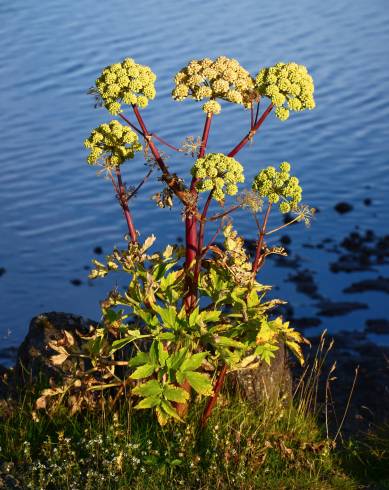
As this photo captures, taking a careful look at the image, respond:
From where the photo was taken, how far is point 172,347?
294 inches

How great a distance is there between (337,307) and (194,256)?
726cm

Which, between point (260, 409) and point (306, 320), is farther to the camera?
point (306, 320)

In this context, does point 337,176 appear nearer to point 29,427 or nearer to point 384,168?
point 384,168

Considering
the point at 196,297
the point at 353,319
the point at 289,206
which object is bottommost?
the point at 353,319

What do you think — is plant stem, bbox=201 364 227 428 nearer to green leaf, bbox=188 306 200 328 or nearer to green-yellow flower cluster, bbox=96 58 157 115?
green leaf, bbox=188 306 200 328

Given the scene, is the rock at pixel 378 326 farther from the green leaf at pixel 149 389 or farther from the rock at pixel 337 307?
the green leaf at pixel 149 389

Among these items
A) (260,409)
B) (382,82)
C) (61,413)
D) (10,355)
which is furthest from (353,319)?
(382,82)

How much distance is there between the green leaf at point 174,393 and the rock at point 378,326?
23.3 ft

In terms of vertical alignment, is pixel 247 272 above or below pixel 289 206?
below

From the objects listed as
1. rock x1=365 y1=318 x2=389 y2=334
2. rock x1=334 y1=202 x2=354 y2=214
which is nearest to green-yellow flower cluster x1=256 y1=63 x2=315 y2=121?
rock x1=365 y1=318 x2=389 y2=334

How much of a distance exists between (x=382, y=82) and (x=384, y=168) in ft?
18.3

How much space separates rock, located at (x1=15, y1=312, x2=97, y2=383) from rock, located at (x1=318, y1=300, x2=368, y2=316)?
19.1 ft

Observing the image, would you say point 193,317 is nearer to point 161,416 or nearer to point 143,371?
point 143,371

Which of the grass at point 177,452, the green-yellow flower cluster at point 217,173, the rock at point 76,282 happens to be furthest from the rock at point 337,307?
the green-yellow flower cluster at point 217,173
